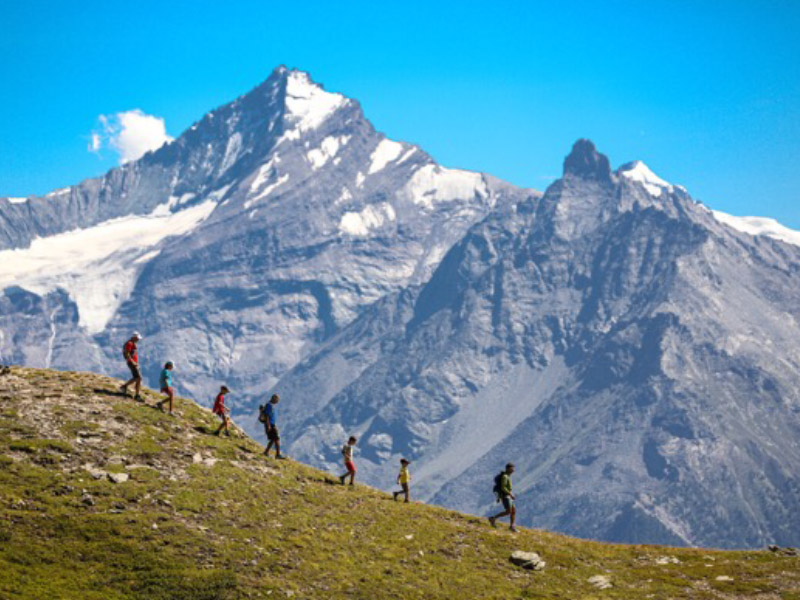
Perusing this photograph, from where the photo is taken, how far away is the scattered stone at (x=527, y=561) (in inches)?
2430

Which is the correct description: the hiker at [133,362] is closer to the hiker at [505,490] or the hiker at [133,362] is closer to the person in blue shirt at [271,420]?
the person in blue shirt at [271,420]

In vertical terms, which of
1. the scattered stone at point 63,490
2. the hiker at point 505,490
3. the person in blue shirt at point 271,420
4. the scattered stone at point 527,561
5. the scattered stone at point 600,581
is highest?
the person in blue shirt at point 271,420

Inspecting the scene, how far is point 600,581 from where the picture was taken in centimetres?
6128

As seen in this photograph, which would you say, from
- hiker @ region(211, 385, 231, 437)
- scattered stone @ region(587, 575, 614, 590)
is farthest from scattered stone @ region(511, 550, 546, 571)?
hiker @ region(211, 385, 231, 437)

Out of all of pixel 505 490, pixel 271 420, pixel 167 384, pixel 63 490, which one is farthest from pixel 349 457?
pixel 63 490

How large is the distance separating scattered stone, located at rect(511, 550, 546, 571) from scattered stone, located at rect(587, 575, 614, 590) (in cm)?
296

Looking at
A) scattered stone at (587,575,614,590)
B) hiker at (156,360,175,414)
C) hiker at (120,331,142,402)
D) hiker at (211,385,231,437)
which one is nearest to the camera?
scattered stone at (587,575,614,590)

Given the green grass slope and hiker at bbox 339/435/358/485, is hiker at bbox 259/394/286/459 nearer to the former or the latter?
the green grass slope

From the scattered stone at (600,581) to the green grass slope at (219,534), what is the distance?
1.16 feet

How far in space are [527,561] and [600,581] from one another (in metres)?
4.29

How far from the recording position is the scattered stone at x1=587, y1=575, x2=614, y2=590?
198ft

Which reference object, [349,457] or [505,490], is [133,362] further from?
[505,490]

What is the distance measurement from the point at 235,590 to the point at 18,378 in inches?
1071

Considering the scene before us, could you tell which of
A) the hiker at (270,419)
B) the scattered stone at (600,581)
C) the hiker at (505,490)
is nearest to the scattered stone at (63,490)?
the hiker at (270,419)
